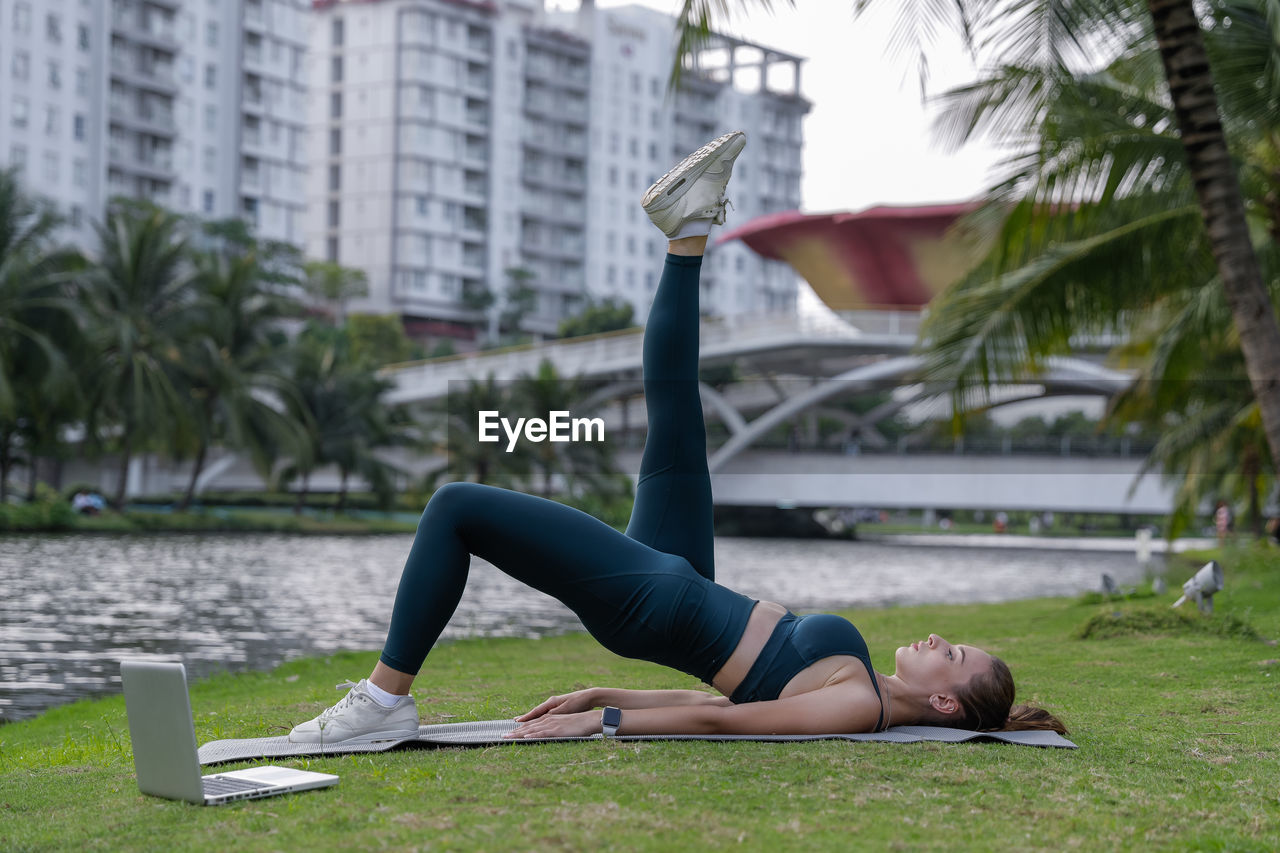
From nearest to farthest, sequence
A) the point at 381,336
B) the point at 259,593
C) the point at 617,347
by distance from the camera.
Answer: the point at 259,593, the point at 617,347, the point at 381,336

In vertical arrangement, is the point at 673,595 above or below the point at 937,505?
above

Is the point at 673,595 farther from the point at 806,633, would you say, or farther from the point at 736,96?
the point at 736,96

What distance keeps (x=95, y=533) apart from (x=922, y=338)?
68.7ft

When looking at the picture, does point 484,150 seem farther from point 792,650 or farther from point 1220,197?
point 792,650

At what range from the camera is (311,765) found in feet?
10.2

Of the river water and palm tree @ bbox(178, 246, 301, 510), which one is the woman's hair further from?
palm tree @ bbox(178, 246, 301, 510)

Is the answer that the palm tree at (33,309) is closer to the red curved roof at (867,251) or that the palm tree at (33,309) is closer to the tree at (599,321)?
the red curved roof at (867,251)

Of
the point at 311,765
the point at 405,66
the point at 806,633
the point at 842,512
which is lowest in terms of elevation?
the point at 842,512

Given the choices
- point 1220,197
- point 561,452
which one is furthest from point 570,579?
point 561,452

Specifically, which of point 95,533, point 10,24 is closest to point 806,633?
point 95,533

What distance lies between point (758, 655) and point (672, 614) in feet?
0.94

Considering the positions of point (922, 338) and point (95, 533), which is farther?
point (95, 533)

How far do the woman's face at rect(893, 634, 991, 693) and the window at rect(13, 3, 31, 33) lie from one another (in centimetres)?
5924

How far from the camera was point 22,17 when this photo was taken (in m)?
53.6
